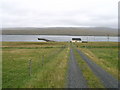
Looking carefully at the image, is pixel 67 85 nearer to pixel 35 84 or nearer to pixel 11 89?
pixel 35 84

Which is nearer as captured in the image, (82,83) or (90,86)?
(90,86)

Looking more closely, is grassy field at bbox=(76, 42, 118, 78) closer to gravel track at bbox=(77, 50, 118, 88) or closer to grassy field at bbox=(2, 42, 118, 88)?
grassy field at bbox=(2, 42, 118, 88)

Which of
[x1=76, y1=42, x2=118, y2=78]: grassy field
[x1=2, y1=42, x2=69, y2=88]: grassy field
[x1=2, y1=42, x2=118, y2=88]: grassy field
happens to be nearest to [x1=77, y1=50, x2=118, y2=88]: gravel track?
[x1=2, y1=42, x2=118, y2=88]: grassy field

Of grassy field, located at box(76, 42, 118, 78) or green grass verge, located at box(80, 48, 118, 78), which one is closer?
green grass verge, located at box(80, 48, 118, 78)

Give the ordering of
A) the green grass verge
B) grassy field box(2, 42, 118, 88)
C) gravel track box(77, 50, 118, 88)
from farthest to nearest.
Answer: the green grass verge
grassy field box(2, 42, 118, 88)
gravel track box(77, 50, 118, 88)

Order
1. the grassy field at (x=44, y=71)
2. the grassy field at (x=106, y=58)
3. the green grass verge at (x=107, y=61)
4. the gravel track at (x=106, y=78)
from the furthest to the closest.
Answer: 1. the grassy field at (x=106, y=58)
2. the green grass verge at (x=107, y=61)
3. the grassy field at (x=44, y=71)
4. the gravel track at (x=106, y=78)

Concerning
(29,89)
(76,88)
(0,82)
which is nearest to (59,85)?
(76,88)

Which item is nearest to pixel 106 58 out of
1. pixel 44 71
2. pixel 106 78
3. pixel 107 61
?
pixel 107 61

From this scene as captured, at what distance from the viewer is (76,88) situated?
36.8 feet

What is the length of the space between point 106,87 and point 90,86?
1.08 m

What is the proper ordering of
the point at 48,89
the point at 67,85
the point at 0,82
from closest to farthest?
the point at 48,89, the point at 67,85, the point at 0,82

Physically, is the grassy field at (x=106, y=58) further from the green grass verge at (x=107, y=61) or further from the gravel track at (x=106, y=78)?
A: the gravel track at (x=106, y=78)

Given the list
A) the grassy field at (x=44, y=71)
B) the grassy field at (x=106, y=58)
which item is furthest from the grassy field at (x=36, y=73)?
the grassy field at (x=106, y=58)

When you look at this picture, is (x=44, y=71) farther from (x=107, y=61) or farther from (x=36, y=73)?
(x=107, y=61)
